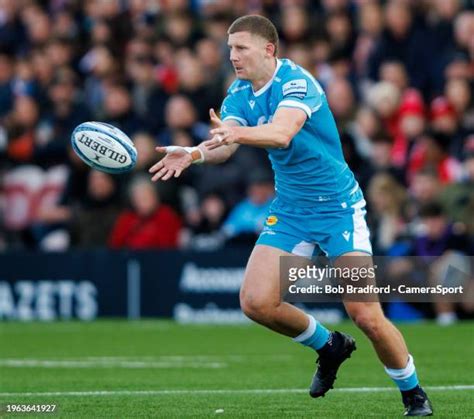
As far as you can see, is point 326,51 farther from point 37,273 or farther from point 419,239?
point 37,273

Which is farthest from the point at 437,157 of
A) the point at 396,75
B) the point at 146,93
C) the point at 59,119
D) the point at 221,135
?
the point at 221,135

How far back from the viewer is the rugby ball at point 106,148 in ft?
28.6

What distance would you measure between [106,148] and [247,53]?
112cm

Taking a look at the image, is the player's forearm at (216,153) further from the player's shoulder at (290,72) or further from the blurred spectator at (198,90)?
the blurred spectator at (198,90)

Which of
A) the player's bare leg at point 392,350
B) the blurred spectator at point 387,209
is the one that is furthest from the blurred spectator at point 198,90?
the player's bare leg at point 392,350

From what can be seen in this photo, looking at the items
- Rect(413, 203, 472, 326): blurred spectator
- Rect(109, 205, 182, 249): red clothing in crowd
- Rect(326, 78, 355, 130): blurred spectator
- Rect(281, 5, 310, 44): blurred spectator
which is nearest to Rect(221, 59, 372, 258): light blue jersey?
Rect(413, 203, 472, 326): blurred spectator

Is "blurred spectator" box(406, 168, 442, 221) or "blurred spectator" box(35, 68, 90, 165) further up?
"blurred spectator" box(406, 168, 442, 221)

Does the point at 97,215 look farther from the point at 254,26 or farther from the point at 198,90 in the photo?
the point at 254,26

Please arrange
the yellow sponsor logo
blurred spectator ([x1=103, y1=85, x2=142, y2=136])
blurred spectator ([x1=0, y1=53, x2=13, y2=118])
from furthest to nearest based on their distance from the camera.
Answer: blurred spectator ([x1=0, y1=53, x2=13, y2=118]) < blurred spectator ([x1=103, y1=85, x2=142, y2=136]) < the yellow sponsor logo

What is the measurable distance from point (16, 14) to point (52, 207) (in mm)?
5266

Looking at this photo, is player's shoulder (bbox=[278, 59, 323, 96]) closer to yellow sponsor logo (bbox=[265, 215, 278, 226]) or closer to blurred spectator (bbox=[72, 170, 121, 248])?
yellow sponsor logo (bbox=[265, 215, 278, 226])

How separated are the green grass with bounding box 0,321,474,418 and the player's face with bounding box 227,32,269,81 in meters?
2.22

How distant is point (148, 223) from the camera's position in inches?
704

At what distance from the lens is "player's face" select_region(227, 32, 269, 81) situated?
8.72 metres
